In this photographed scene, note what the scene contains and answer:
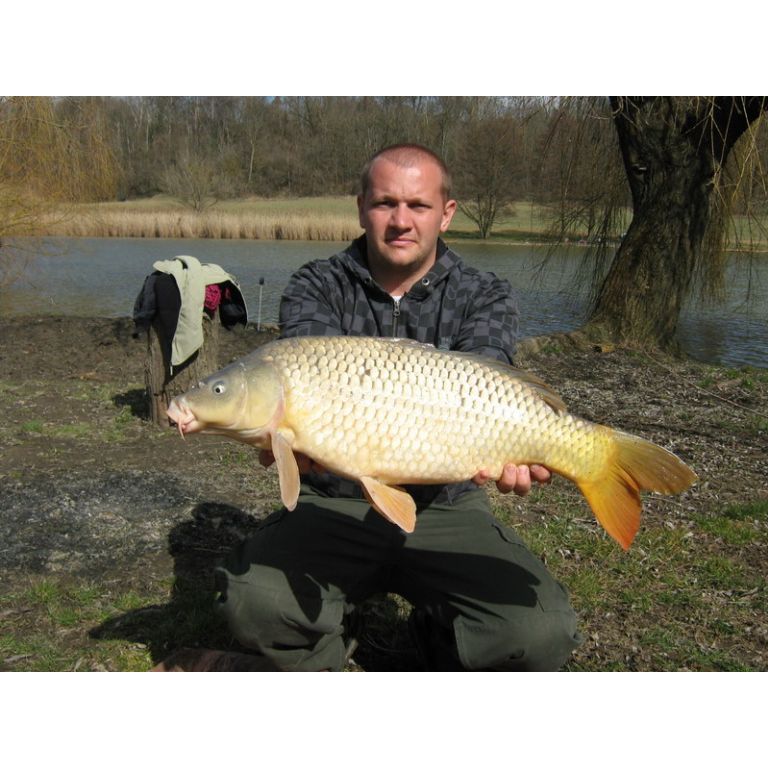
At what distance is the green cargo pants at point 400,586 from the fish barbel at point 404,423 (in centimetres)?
25

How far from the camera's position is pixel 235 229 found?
1500 centimetres

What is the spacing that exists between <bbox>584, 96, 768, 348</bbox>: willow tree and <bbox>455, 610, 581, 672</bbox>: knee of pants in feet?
14.0

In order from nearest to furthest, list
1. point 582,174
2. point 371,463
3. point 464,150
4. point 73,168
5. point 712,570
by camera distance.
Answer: point 371,463 < point 712,570 < point 582,174 < point 73,168 < point 464,150

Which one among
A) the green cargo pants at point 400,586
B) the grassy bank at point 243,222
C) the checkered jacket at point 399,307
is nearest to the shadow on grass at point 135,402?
the checkered jacket at point 399,307

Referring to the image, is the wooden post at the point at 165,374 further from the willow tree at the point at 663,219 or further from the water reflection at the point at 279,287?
the willow tree at the point at 663,219

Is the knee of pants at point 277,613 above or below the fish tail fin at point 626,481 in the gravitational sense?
below

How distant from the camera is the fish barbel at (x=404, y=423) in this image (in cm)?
144

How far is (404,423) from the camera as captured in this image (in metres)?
1.45

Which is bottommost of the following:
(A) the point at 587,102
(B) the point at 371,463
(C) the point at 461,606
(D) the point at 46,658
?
(D) the point at 46,658

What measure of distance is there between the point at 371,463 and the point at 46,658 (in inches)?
38.0

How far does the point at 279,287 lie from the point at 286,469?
8.16 meters

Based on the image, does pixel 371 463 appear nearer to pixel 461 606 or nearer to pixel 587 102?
pixel 461 606

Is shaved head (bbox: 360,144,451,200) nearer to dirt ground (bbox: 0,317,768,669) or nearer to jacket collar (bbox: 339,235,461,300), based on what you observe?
jacket collar (bbox: 339,235,461,300)

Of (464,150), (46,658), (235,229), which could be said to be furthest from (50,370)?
(235,229)
